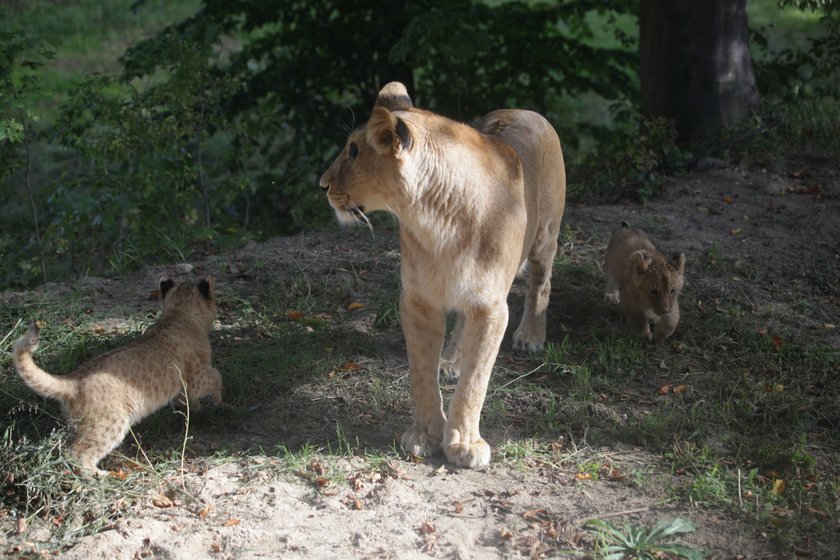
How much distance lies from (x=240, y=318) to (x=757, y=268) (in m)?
4.30

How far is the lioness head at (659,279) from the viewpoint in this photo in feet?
23.5

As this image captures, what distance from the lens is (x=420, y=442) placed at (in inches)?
227

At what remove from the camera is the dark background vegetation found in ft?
30.6

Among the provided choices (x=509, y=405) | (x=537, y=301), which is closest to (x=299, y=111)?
(x=537, y=301)

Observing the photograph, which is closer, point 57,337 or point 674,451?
point 674,451

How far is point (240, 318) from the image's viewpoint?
7637 mm

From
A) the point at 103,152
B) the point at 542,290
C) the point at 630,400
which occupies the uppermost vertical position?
the point at 103,152

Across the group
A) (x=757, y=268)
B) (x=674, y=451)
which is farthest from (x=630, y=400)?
(x=757, y=268)

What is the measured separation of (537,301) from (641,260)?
34.1 inches

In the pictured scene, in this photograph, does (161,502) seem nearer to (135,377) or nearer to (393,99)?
(135,377)

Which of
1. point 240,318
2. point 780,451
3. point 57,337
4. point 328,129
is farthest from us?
point 328,129

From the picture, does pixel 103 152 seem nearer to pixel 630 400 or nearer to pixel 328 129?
pixel 328 129

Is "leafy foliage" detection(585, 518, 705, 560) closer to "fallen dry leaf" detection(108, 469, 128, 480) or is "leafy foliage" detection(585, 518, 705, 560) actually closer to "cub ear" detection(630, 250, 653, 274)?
"fallen dry leaf" detection(108, 469, 128, 480)

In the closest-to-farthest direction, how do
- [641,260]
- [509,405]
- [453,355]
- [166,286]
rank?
1. [509,405]
2. [166,286]
3. [453,355]
4. [641,260]
